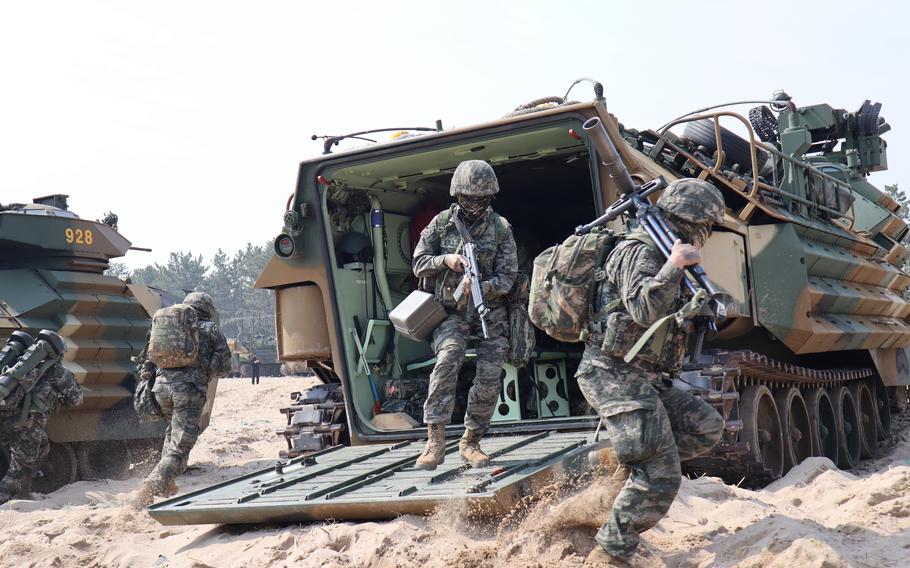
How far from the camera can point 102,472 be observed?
40.0 ft

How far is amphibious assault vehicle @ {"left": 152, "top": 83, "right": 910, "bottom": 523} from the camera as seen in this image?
265 inches

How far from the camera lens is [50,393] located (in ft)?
33.5

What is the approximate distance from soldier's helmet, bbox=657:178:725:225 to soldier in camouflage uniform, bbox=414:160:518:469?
1.71 meters

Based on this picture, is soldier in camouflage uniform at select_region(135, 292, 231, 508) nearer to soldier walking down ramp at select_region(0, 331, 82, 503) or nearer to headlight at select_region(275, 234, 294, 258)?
headlight at select_region(275, 234, 294, 258)

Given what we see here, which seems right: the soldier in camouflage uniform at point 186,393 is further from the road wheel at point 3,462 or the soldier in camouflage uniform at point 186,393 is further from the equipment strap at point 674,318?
the equipment strap at point 674,318

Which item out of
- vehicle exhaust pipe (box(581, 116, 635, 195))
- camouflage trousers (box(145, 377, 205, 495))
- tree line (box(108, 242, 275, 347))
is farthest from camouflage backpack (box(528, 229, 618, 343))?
tree line (box(108, 242, 275, 347))

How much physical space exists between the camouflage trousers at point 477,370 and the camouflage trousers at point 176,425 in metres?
2.76

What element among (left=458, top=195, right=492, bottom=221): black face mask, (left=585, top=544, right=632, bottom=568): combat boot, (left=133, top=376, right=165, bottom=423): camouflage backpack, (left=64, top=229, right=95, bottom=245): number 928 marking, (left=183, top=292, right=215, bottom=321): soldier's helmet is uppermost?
(left=64, top=229, right=95, bottom=245): number 928 marking

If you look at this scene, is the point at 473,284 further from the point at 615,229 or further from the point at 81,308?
the point at 81,308

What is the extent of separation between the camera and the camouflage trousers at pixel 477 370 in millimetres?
6336

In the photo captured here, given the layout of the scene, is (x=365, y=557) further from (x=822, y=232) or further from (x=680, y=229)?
(x=822, y=232)

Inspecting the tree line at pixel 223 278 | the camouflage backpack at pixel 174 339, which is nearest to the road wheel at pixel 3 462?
the camouflage backpack at pixel 174 339

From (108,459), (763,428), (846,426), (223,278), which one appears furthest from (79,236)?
(223,278)

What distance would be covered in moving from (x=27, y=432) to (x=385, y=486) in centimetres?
542
